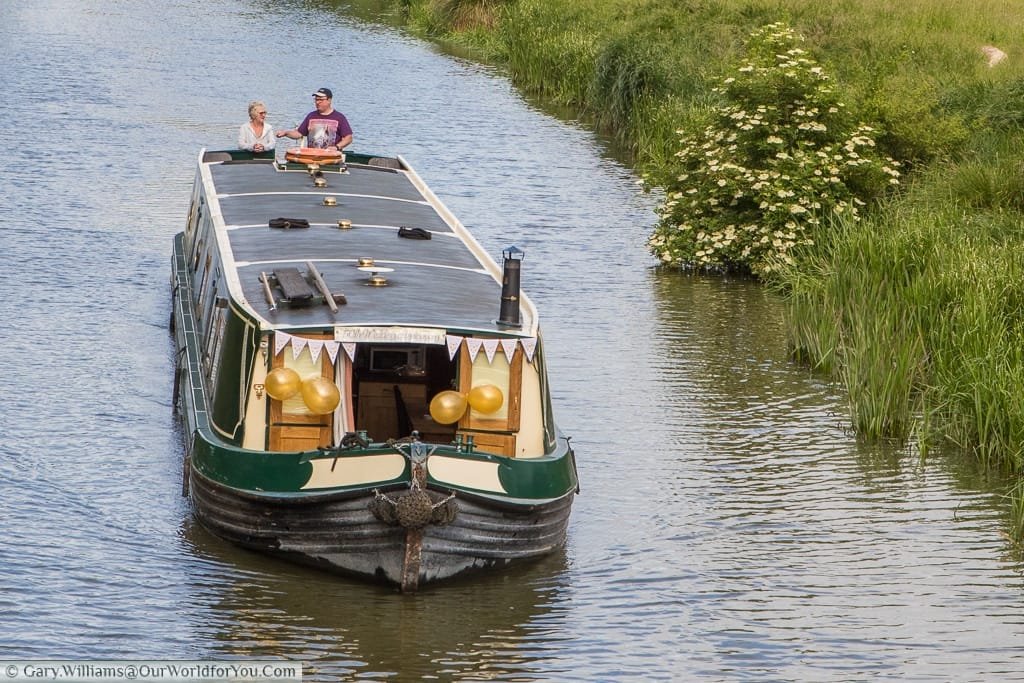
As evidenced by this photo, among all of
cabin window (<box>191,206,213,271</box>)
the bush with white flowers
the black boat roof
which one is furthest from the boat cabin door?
the bush with white flowers

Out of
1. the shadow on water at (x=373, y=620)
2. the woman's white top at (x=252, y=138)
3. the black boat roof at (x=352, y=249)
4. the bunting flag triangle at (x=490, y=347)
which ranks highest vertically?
the woman's white top at (x=252, y=138)

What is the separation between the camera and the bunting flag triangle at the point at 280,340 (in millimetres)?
14117

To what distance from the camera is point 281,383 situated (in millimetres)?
13930

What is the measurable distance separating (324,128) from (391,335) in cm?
992

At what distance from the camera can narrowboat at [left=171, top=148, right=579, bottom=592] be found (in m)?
13.6

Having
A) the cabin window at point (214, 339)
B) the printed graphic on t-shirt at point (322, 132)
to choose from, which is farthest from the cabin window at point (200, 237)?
the printed graphic on t-shirt at point (322, 132)

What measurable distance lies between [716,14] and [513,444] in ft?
104

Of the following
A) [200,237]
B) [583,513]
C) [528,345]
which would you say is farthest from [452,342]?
[200,237]

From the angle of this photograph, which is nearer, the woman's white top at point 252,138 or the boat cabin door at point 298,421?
the boat cabin door at point 298,421

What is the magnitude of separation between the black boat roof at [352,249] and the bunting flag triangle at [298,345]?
123 mm

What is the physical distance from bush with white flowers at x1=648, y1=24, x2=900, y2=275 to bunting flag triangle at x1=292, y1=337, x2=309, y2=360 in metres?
11.4

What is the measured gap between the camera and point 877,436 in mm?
18109

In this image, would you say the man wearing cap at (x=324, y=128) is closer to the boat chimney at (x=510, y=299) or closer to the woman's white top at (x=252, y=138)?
the woman's white top at (x=252, y=138)

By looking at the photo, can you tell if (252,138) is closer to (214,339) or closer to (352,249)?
Answer: (352,249)
